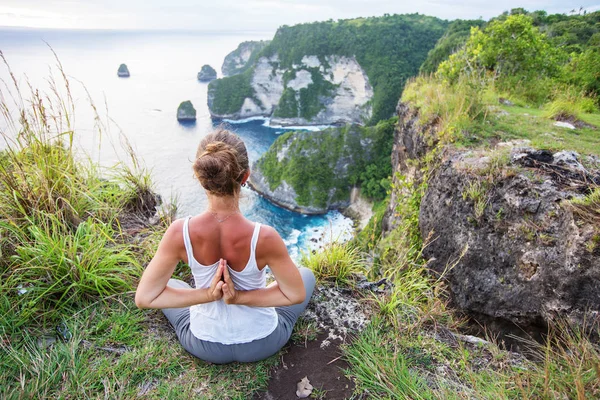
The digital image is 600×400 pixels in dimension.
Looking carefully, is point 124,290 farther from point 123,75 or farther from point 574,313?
point 123,75

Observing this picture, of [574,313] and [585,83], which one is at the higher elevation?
[585,83]

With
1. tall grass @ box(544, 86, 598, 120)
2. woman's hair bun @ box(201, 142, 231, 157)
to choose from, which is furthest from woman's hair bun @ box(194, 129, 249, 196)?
tall grass @ box(544, 86, 598, 120)

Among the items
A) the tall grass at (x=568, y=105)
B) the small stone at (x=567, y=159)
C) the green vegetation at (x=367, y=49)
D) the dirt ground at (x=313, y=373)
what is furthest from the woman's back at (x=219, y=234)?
the green vegetation at (x=367, y=49)

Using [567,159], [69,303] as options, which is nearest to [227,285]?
[69,303]

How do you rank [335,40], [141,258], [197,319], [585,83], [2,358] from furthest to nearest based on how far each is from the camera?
[335,40] → [585,83] → [141,258] → [197,319] → [2,358]

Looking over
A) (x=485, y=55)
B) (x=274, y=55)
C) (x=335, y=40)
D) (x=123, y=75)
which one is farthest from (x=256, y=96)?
(x=485, y=55)

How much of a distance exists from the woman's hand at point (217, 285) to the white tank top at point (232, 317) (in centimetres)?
10

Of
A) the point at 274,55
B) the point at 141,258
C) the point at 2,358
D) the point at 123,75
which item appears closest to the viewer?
the point at 2,358

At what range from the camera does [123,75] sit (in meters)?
117

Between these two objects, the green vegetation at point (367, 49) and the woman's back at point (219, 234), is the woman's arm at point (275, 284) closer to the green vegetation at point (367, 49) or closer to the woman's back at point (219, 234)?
the woman's back at point (219, 234)

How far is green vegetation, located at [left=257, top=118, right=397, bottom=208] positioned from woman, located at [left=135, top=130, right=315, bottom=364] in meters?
39.1

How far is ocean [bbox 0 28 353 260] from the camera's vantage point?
441 cm

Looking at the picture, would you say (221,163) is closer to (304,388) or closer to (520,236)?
(304,388)

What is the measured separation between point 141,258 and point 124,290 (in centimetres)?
48
